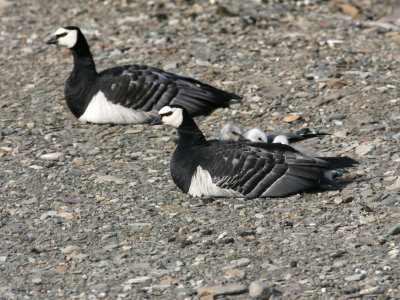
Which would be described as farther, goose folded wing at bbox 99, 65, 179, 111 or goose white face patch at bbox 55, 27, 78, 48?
goose white face patch at bbox 55, 27, 78, 48

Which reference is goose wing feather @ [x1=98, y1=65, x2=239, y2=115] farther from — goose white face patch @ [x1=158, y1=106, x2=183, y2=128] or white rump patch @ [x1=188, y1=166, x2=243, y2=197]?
white rump patch @ [x1=188, y1=166, x2=243, y2=197]

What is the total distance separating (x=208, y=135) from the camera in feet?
33.5

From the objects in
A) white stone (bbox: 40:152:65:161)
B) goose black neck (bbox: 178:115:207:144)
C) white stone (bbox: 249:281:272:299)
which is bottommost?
white stone (bbox: 40:152:65:161)

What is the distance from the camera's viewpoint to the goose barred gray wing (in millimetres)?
7797

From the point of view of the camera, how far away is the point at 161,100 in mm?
10664

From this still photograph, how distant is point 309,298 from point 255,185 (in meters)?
2.17

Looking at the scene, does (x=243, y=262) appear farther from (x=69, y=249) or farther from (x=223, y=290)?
(x=69, y=249)

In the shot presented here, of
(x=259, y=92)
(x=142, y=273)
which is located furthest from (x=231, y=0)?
(x=142, y=273)

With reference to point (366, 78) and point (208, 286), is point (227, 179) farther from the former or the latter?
point (366, 78)

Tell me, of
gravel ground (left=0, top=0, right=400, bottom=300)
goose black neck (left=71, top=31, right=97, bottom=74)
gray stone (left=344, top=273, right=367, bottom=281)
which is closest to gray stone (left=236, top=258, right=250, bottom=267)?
gravel ground (left=0, top=0, right=400, bottom=300)

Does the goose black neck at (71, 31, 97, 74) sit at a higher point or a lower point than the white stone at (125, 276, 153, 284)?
higher

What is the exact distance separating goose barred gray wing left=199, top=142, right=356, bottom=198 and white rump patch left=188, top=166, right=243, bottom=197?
48 millimetres

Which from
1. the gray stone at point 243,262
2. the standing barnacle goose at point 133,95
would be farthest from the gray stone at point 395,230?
the standing barnacle goose at point 133,95

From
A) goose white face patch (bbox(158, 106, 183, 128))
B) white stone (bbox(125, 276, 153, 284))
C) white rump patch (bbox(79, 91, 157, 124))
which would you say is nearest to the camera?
white stone (bbox(125, 276, 153, 284))
